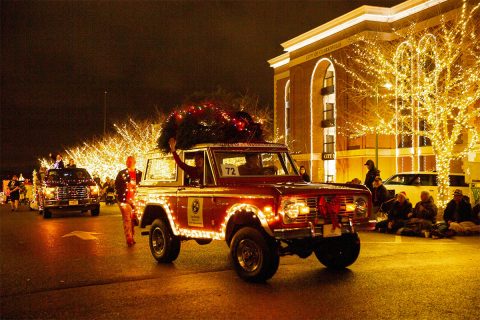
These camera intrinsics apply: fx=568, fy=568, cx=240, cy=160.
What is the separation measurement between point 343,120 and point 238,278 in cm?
3655

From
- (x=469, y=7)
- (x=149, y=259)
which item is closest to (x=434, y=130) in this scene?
(x=469, y=7)

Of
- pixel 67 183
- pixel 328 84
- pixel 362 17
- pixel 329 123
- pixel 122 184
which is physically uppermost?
pixel 362 17

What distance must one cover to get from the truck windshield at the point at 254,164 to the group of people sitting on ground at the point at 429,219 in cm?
574

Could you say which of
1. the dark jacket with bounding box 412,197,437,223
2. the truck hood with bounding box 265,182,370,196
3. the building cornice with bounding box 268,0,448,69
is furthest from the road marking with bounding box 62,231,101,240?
the building cornice with bounding box 268,0,448,69

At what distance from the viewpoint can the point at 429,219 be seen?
14508 millimetres

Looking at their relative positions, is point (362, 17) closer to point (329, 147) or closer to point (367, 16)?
point (367, 16)

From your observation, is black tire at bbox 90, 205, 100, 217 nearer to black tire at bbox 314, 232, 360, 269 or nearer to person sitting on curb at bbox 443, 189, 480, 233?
person sitting on curb at bbox 443, 189, 480, 233

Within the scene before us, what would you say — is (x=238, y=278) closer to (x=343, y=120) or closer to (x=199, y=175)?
(x=199, y=175)

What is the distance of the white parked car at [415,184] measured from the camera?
72.3 feet

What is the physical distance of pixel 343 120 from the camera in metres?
43.8

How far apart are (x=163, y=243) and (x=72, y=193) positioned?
13199 mm

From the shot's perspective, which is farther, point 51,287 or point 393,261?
point 393,261

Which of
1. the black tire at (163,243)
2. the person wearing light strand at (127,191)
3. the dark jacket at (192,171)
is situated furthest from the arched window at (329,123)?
the dark jacket at (192,171)

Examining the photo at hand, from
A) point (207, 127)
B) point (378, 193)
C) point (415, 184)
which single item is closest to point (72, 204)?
point (378, 193)
